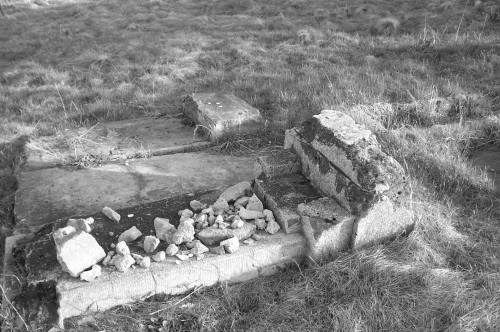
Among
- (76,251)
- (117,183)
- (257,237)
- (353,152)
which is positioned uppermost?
(353,152)

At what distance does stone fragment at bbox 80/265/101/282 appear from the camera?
2.58 metres

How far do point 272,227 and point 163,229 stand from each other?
27.9 inches

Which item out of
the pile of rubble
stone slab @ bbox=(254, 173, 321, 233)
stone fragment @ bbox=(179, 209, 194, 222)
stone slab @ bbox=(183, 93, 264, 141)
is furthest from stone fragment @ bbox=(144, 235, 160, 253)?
stone slab @ bbox=(183, 93, 264, 141)

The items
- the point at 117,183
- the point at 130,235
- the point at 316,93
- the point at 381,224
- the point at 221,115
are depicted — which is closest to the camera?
the point at 130,235

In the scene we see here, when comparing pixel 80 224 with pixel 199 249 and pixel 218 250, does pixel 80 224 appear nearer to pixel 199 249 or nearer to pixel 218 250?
pixel 199 249

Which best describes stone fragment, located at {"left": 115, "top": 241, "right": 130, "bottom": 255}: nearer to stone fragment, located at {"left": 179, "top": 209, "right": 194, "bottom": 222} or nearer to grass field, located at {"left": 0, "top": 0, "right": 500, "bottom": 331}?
grass field, located at {"left": 0, "top": 0, "right": 500, "bottom": 331}

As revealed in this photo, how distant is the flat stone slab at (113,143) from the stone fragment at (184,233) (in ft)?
5.64

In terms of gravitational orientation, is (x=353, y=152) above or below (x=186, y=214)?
above

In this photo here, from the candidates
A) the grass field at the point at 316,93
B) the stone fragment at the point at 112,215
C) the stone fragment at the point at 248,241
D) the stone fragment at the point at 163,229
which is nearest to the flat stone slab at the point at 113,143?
the grass field at the point at 316,93

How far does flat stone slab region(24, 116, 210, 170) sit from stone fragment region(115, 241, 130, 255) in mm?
1739

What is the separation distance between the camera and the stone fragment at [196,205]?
3.30m

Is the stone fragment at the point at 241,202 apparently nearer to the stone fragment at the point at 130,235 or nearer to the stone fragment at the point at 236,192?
the stone fragment at the point at 236,192

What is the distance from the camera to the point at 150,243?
2.84m

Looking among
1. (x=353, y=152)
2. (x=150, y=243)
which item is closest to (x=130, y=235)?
(x=150, y=243)
